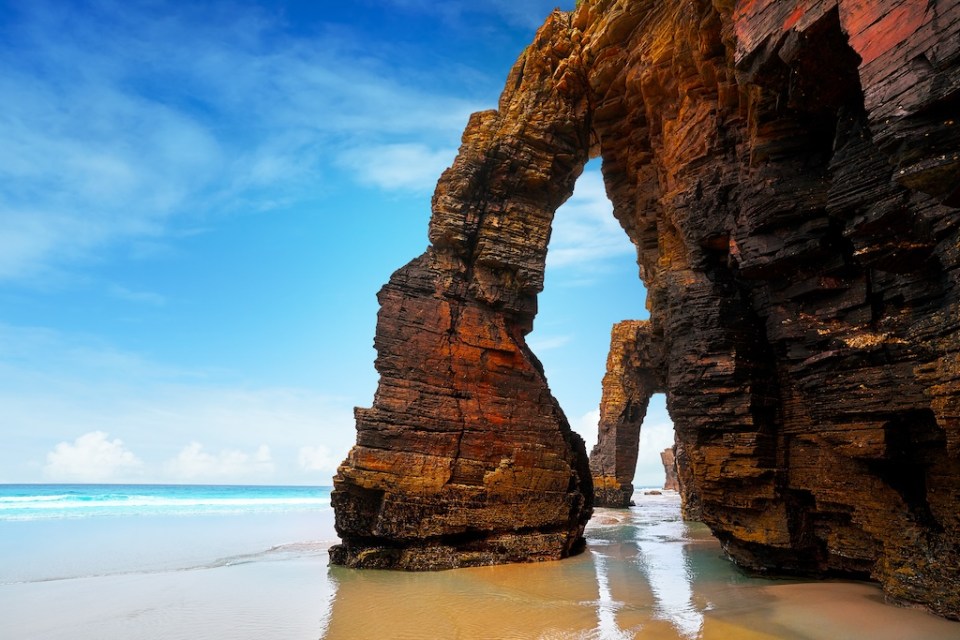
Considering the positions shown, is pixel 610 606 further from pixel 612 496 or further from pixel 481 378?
pixel 612 496

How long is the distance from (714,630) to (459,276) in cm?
1313

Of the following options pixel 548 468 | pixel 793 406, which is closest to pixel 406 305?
pixel 548 468

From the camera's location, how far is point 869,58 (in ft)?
24.9

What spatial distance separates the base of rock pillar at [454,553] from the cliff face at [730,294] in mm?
86

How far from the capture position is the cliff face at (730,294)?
847 centimetres

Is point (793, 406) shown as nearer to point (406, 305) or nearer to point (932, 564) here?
point (932, 564)

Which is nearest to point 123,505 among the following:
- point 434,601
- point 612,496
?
point 612,496

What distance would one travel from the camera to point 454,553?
15.8m

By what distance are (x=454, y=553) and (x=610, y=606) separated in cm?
624

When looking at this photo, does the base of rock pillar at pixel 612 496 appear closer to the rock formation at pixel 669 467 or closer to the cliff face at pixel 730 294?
the cliff face at pixel 730 294

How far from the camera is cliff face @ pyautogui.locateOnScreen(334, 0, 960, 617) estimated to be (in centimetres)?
847

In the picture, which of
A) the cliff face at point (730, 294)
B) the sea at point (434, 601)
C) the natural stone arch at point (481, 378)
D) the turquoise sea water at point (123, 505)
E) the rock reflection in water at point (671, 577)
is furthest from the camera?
the turquoise sea water at point (123, 505)

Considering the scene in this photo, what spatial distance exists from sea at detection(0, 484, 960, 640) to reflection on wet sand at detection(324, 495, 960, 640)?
4 cm

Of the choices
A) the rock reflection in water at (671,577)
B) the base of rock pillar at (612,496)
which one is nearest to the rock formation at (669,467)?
the base of rock pillar at (612,496)
